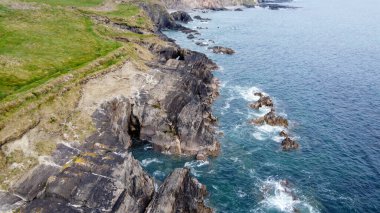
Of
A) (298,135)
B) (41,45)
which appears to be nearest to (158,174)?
(298,135)

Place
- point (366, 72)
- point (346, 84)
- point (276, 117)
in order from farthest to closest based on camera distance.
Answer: point (366, 72) < point (346, 84) < point (276, 117)

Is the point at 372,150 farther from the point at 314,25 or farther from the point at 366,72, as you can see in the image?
the point at 314,25

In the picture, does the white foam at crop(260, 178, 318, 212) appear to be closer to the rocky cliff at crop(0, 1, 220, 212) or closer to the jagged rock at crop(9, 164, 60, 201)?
the rocky cliff at crop(0, 1, 220, 212)

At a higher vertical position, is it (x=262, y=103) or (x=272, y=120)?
(x=262, y=103)

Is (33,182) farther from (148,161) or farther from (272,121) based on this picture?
(272,121)

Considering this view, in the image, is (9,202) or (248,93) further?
(248,93)

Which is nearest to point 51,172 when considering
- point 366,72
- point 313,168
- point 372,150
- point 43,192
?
point 43,192
